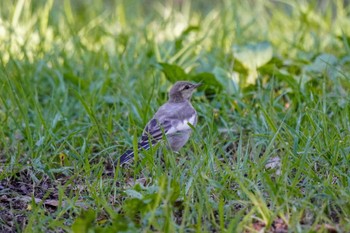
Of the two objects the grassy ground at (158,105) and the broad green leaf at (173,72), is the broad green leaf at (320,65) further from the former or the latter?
the broad green leaf at (173,72)

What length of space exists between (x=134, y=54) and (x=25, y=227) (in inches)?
138

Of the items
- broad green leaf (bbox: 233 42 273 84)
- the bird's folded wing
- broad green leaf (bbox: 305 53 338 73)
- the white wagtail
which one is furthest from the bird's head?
broad green leaf (bbox: 305 53 338 73)

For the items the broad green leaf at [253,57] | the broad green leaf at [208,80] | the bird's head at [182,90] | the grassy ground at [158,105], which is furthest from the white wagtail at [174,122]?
the broad green leaf at [253,57]

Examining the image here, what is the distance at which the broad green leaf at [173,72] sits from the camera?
6451 mm

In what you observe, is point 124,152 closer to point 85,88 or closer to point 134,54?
point 85,88

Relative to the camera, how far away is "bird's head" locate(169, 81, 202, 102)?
238 inches

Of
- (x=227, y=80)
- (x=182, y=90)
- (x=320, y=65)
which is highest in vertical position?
(x=182, y=90)

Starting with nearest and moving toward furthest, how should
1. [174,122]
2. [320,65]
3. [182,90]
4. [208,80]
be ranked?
[174,122]
[182,90]
[208,80]
[320,65]

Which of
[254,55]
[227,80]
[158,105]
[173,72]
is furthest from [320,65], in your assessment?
[158,105]

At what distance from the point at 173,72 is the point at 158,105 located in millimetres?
411

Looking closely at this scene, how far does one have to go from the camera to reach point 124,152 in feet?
17.4

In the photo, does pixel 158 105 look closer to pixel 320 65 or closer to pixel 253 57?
pixel 253 57

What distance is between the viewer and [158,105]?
6.29 meters

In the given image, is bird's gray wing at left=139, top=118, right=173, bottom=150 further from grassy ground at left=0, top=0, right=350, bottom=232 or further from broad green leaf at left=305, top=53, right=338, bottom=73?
broad green leaf at left=305, top=53, right=338, bottom=73
